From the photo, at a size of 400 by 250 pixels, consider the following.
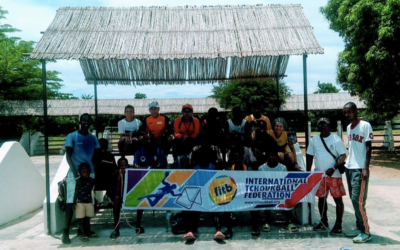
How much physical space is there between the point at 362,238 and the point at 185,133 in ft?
12.1

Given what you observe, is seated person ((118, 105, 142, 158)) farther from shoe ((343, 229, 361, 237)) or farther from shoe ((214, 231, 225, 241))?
shoe ((343, 229, 361, 237))

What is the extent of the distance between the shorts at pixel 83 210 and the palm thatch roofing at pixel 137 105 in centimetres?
2023

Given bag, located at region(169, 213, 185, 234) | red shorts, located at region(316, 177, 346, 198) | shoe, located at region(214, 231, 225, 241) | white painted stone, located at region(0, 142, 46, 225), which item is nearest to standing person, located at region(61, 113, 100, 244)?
bag, located at region(169, 213, 185, 234)

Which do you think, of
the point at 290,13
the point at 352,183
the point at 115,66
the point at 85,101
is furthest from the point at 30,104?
the point at 352,183

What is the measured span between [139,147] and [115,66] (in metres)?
3.35

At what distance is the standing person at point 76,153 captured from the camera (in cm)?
634

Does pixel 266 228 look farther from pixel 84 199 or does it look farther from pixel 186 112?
pixel 84 199

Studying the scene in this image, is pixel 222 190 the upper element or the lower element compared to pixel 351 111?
lower

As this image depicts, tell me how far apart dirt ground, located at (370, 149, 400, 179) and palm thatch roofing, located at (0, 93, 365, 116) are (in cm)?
757

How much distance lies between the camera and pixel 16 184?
809cm

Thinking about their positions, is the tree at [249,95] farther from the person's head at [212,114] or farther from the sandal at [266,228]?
the sandal at [266,228]

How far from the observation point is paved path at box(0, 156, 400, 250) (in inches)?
229

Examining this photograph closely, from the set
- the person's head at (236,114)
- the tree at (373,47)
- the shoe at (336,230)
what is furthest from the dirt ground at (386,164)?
the person's head at (236,114)

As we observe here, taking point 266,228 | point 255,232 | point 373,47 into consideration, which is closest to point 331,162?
point 266,228
